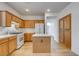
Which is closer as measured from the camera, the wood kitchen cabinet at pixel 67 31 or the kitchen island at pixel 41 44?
the kitchen island at pixel 41 44

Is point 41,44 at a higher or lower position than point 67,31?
lower

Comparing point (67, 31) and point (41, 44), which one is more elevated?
point (67, 31)

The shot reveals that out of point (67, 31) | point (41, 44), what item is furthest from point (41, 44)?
point (67, 31)

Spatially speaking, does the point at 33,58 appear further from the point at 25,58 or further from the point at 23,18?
the point at 23,18

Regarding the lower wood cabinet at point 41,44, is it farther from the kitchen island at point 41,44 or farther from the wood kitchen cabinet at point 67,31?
the wood kitchen cabinet at point 67,31

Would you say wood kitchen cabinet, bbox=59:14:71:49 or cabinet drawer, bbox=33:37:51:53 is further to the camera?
wood kitchen cabinet, bbox=59:14:71:49

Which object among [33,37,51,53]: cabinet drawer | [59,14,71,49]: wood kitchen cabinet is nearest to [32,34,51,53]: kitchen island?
[33,37,51,53]: cabinet drawer

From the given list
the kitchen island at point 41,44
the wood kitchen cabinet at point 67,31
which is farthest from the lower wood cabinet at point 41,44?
the wood kitchen cabinet at point 67,31

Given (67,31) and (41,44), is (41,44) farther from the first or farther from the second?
(67,31)

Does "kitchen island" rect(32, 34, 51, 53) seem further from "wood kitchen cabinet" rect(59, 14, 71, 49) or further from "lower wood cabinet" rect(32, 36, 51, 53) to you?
"wood kitchen cabinet" rect(59, 14, 71, 49)

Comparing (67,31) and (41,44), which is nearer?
(41,44)

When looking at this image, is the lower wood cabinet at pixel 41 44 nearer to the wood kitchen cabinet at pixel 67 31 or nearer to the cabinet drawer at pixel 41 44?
the cabinet drawer at pixel 41 44

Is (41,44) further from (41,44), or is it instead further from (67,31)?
(67,31)

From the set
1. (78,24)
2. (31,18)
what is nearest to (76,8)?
(78,24)
